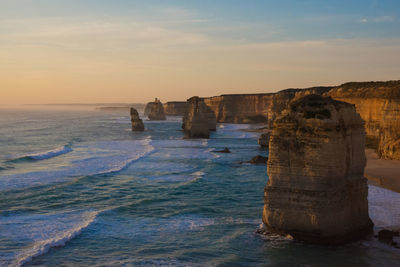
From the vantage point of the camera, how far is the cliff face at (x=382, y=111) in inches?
1297

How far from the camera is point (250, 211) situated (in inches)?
792

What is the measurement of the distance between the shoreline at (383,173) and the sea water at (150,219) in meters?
1.68

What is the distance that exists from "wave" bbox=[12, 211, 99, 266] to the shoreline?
1706cm

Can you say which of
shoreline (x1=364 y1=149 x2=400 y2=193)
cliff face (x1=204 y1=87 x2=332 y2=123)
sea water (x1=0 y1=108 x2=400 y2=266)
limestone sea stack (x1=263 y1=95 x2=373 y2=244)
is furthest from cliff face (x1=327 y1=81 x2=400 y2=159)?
cliff face (x1=204 y1=87 x2=332 y2=123)

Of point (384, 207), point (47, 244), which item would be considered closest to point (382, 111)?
point (384, 207)

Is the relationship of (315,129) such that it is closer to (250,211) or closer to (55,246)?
(250,211)

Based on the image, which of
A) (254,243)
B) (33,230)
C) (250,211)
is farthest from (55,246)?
(250,211)

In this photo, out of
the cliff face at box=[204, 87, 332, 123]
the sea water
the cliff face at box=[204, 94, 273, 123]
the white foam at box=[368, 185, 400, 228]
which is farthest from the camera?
the cliff face at box=[204, 94, 273, 123]

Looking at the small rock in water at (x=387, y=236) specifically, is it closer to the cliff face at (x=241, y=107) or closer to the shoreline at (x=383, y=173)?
the shoreline at (x=383, y=173)

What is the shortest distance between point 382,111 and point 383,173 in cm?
853

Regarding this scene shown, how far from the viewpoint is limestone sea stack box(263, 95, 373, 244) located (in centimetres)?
1444

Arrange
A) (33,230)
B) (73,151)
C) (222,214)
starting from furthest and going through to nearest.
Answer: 1. (73,151)
2. (222,214)
3. (33,230)

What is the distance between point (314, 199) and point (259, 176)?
600 inches

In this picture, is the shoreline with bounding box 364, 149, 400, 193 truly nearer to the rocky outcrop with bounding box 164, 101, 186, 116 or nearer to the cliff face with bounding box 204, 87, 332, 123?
the cliff face with bounding box 204, 87, 332, 123
